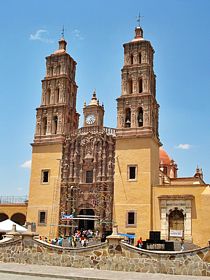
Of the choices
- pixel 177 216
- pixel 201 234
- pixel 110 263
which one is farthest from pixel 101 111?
pixel 110 263

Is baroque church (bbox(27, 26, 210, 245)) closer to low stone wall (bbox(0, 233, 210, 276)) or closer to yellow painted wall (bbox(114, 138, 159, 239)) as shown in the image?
yellow painted wall (bbox(114, 138, 159, 239))

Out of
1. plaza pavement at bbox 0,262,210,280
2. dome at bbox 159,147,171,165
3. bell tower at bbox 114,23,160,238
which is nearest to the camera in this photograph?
plaza pavement at bbox 0,262,210,280

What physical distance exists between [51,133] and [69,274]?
2338cm

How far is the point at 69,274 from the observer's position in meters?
12.9

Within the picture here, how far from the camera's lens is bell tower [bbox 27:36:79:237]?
1300 inches

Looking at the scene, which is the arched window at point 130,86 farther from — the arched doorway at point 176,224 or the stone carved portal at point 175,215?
the arched doorway at point 176,224

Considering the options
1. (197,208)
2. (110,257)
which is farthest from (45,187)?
(110,257)

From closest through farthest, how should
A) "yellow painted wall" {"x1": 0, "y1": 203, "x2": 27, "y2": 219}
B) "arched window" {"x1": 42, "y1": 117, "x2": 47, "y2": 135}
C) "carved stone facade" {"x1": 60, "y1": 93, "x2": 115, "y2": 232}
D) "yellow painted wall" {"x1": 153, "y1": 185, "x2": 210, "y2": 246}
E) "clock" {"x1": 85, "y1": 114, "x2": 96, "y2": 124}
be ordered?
"yellow painted wall" {"x1": 153, "y1": 185, "x2": 210, "y2": 246} < "carved stone facade" {"x1": 60, "y1": 93, "x2": 115, "y2": 232} < "clock" {"x1": 85, "y1": 114, "x2": 96, "y2": 124} < "arched window" {"x1": 42, "y1": 117, "x2": 47, "y2": 135} < "yellow painted wall" {"x1": 0, "y1": 203, "x2": 27, "y2": 219}

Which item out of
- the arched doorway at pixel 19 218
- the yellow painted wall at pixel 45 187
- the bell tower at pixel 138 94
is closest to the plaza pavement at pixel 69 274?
the yellow painted wall at pixel 45 187

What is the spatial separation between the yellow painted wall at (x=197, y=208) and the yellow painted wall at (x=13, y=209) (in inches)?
542

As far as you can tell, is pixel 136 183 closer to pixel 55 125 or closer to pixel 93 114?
pixel 93 114

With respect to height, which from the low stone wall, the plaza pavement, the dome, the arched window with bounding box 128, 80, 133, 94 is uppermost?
the arched window with bounding box 128, 80, 133, 94

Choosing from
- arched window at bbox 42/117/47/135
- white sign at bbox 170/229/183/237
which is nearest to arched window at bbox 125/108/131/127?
arched window at bbox 42/117/47/135

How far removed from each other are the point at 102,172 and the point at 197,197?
8.49 meters
